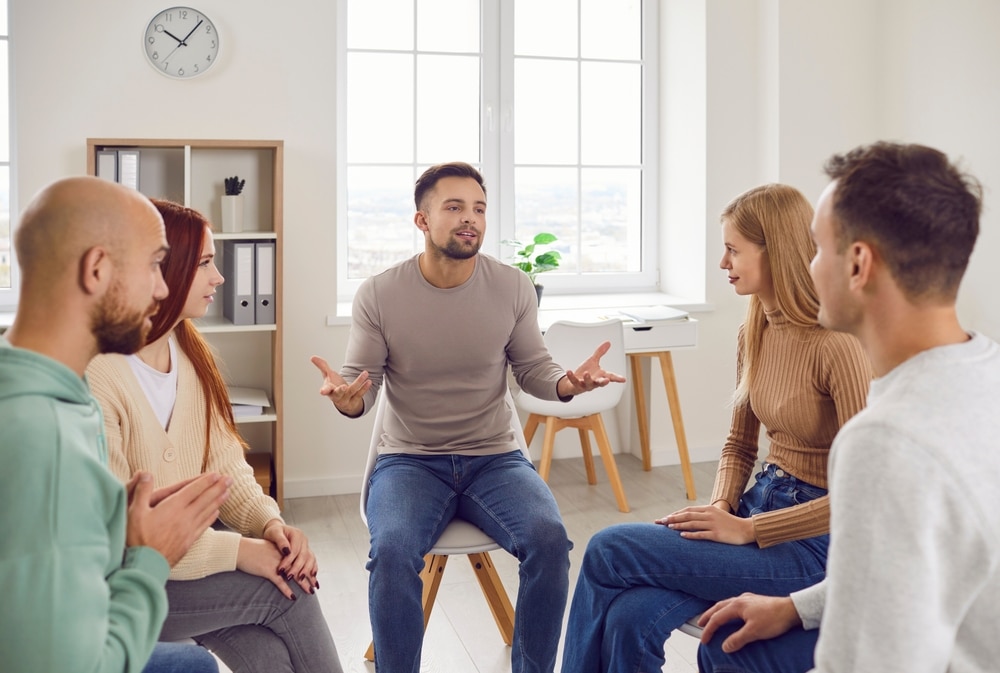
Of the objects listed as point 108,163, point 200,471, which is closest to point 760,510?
point 200,471

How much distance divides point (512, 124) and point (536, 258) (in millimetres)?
802

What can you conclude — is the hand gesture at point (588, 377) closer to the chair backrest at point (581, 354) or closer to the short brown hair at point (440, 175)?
the short brown hair at point (440, 175)

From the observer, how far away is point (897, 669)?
1.02m

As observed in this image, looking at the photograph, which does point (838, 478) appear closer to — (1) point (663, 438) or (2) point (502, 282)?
(2) point (502, 282)

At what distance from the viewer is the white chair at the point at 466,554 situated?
2.24m

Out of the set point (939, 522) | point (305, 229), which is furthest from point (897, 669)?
point (305, 229)

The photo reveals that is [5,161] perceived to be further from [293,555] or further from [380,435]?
[293,555]

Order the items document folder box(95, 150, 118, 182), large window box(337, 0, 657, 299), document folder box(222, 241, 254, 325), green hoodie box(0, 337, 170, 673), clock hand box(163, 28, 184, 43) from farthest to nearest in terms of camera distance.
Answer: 1. large window box(337, 0, 657, 299)
2. clock hand box(163, 28, 184, 43)
3. document folder box(222, 241, 254, 325)
4. document folder box(95, 150, 118, 182)
5. green hoodie box(0, 337, 170, 673)

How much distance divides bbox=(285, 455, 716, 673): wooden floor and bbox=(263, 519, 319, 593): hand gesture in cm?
82

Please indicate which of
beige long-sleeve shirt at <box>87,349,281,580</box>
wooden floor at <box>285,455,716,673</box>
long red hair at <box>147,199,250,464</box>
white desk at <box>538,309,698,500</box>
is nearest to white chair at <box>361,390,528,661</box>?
wooden floor at <box>285,455,716,673</box>

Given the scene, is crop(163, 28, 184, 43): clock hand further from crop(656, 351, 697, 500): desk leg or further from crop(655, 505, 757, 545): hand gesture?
crop(655, 505, 757, 545): hand gesture

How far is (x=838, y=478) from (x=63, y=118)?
3.40 meters

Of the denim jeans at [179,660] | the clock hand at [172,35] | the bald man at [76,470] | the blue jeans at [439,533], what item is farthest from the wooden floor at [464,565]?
the clock hand at [172,35]

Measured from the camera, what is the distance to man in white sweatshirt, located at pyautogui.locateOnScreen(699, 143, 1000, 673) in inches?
40.0
